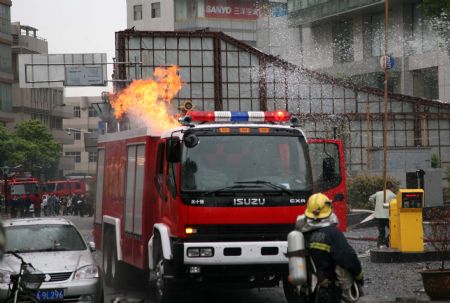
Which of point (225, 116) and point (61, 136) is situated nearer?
point (225, 116)

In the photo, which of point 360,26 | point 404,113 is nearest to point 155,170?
point 404,113

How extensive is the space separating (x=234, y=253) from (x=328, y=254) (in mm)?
4624

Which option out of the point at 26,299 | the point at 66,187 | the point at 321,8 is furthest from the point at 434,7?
the point at 66,187

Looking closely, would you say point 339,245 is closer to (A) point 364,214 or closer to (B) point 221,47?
(A) point 364,214

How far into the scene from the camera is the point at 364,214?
3350cm

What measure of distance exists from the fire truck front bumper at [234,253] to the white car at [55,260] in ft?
4.58

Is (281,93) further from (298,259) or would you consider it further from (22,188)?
(298,259)

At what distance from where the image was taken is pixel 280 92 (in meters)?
51.8

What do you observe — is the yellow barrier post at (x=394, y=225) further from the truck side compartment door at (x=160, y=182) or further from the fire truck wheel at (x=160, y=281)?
the fire truck wheel at (x=160, y=281)

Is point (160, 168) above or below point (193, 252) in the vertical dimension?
above

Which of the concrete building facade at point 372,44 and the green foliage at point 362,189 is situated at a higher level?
the concrete building facade at point 372,44

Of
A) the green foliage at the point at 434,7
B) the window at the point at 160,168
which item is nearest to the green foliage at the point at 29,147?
the green foliage at the point at 434,7

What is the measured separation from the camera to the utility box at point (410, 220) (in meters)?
21.0

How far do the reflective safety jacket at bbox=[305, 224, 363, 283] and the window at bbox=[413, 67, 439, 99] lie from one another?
6020 cm
